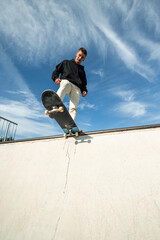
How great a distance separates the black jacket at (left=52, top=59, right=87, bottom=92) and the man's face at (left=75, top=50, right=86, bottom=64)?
0.11 metres

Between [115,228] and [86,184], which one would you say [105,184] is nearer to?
[86,184]

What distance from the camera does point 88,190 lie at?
213 cm

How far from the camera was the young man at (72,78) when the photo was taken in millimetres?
2956

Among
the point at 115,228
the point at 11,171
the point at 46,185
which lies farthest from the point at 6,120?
A: the point at 115,228

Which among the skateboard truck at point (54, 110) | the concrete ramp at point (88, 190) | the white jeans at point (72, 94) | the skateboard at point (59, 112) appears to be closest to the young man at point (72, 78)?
the white jeans at point (72, 94)

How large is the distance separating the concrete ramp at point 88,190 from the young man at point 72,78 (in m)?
0.96

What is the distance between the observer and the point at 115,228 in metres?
1.77

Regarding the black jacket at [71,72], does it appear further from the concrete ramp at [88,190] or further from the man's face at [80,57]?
the concrete ramp at [88,190]

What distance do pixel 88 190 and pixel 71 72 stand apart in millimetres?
2555

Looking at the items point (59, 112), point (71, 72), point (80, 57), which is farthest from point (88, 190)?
point (80, 57)

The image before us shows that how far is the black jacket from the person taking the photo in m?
3.06

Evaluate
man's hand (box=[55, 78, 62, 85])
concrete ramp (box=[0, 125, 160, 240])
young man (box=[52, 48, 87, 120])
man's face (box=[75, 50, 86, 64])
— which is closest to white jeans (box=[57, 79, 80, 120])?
young man (box=[52, 48, 87, 120])

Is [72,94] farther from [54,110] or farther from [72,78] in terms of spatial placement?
[54,110]

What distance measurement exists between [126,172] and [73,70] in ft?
8.30
